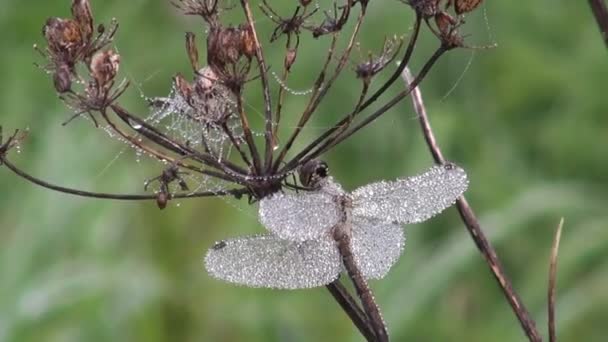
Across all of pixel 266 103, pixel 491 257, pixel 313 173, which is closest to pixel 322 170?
pixel 313 173

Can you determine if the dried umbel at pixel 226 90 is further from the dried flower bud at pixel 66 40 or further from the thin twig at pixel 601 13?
the thin twig at pixel 601 13

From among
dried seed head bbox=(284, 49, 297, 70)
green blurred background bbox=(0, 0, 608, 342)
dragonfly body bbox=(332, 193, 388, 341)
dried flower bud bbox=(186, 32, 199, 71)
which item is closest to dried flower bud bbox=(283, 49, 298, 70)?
dried seed head bbox=(284, 49, 297, 70)

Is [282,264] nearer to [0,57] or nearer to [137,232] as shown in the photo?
[137,232]

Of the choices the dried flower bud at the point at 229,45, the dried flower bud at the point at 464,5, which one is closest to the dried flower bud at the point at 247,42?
the dried flower bud at the point at 229,45

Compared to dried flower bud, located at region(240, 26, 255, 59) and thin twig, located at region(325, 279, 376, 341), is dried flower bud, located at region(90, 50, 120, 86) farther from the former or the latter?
thin twig, located at region(325, 279, 376, 341)

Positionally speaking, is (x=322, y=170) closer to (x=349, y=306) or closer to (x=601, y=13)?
(x=349, y=306)

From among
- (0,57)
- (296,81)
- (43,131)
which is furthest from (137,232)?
(0,57)
